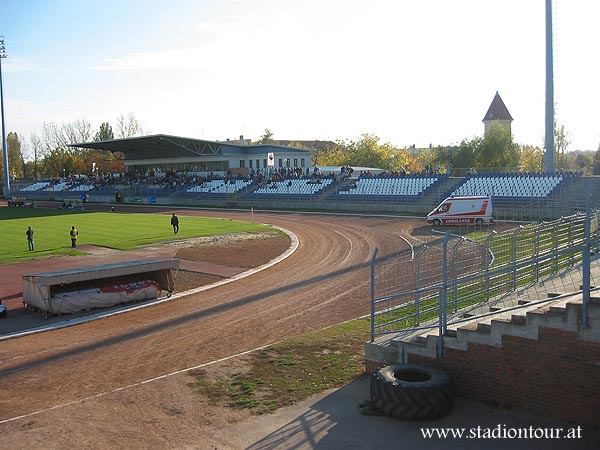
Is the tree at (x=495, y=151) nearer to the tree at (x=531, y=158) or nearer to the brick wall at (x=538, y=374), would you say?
the tree at (x=531, y=158)

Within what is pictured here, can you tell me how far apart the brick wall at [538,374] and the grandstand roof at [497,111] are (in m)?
106

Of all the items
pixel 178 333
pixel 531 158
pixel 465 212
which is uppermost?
pixel 531 158

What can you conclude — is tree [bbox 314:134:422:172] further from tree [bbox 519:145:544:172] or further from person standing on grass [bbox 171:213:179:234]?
person standing on grass [bbox 171:213:179:234]

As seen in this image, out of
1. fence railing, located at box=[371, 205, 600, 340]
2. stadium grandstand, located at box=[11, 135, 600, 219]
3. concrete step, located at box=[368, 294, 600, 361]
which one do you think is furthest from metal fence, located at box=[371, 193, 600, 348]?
stadium grandstand, located at box=[11, 135, 600, 219]

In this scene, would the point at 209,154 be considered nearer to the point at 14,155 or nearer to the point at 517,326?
the point at 517,326

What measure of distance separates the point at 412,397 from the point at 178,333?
8553 mm

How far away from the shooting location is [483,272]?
1145 cm

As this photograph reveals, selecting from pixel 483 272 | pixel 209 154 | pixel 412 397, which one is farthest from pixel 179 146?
pixel 412 397

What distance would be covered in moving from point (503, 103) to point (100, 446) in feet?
366

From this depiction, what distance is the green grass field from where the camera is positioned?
3350cm

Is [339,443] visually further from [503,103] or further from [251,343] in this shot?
[503,103]

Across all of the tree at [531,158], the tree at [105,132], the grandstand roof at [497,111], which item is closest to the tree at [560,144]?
the tree at [531,158]

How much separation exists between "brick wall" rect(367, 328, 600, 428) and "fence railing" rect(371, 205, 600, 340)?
5.43ft

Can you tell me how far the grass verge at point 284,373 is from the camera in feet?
33.8
